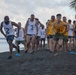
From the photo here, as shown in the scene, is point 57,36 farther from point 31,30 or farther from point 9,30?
point 31,30

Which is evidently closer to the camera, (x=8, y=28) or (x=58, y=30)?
(x=8, y=28)

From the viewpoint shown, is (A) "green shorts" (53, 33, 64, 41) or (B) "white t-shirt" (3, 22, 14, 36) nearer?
(B) "white t-shirt" (3, 22, 14, 36)

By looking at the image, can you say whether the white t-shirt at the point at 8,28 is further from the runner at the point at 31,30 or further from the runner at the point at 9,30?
the runner at the point at 31,30

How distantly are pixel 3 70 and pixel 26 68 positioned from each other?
0.75 m

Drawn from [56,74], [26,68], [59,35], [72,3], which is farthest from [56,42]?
[72,3]

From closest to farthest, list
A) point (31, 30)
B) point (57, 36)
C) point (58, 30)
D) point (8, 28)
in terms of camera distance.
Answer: point (8, 28) < point (57, 36) < point (58, 30) < point (31, 30)

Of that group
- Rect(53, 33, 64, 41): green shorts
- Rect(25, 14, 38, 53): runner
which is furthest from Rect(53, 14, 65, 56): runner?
Rect(25, 14, 38, 53): runner

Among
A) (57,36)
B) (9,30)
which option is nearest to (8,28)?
(9,30)

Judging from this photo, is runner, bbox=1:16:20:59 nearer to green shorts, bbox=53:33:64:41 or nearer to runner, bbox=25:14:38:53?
green shorts, bbox=53:33:64:41

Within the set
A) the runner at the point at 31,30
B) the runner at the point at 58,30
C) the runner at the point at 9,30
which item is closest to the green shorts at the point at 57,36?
the runner at the point at 58,30

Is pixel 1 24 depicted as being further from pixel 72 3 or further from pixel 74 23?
pixel 72 3

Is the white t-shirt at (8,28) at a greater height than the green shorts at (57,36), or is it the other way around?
the white t-shirt at (8,28)

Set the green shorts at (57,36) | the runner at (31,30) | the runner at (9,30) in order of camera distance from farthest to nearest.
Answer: the runner at (31,30), the green shorts at (57,36), the runner at (9,30)

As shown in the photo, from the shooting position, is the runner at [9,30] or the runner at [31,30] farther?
the runner at [31,30]
